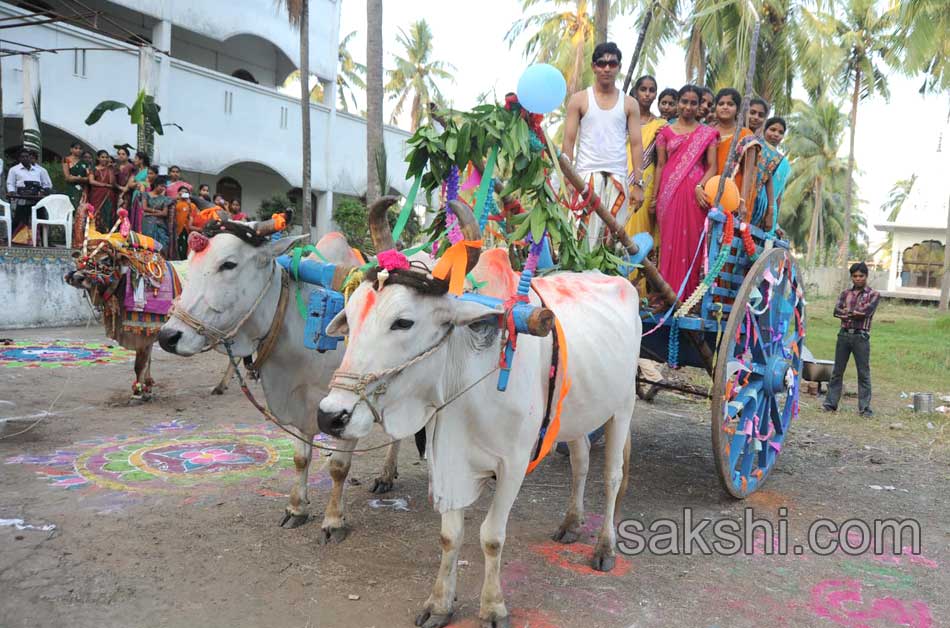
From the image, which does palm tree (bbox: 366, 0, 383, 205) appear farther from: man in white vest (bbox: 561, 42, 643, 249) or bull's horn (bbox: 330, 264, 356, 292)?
bull's horn (bbox: 330, 264, 356, 292)

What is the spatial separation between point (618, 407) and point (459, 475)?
49.9 inches

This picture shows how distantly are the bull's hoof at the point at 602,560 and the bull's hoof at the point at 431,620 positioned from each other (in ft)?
3.40

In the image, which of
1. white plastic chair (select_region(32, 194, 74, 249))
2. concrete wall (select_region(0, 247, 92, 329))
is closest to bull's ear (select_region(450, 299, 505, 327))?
concrete wall (select_region(0, 247, 92, 329))

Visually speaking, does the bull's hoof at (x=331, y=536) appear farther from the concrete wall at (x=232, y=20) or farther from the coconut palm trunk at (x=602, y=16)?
the concrete wall at (x=232, y=20)

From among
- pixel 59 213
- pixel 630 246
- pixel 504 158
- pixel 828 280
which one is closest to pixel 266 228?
pixel 504 158

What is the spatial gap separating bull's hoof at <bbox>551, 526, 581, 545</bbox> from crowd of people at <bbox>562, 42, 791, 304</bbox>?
1.86m

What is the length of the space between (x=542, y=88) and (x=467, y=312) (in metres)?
1.14

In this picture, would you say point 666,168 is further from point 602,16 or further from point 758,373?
point 602,16

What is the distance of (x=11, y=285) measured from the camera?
1046 centimetres

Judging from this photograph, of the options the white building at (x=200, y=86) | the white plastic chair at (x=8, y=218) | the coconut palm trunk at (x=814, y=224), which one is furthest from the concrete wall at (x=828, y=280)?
the white plastic chair at (x=8, y=218)

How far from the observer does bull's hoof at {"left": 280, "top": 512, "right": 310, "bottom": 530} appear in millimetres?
4316

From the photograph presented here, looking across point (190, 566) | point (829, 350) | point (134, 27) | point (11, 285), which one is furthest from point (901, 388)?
point (134, 27)

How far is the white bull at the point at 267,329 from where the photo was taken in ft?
13.2

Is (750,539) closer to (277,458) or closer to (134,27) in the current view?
→ (277,458)
